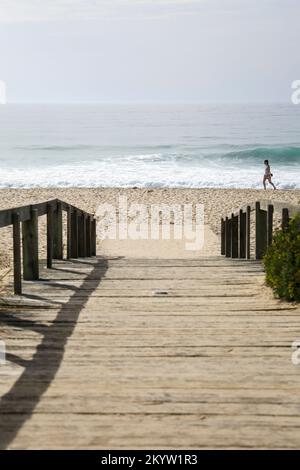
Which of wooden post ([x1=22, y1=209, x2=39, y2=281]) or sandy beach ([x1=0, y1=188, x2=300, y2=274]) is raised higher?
wooden post ([x1=22, y1=209, x2=39, y2=281])

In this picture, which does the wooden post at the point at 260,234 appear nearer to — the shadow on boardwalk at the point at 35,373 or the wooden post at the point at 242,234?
the wooden post at the point at 242,234

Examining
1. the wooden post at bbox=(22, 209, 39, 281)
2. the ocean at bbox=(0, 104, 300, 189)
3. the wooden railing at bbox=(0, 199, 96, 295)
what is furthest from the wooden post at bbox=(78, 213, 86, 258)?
the ocean at bbox=(0, 104, 300, 189)

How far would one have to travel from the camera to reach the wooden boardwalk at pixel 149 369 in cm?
330

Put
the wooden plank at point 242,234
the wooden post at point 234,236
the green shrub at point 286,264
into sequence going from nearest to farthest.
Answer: the green shrub at point 286,264 < the wooden plank at point 242,234 < the wooden post at point 234,236

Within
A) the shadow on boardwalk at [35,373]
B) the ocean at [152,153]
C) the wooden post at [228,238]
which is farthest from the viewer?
the ocean at [152,153]

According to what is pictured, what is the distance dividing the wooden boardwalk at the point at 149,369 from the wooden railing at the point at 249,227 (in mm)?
1425

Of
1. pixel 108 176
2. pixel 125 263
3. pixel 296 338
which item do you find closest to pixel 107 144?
pixel 108 176

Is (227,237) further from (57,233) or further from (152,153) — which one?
(152,153)

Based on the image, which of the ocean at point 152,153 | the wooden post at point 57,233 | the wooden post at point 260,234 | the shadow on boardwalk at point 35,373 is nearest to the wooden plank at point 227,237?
the wooden post at point 260,234

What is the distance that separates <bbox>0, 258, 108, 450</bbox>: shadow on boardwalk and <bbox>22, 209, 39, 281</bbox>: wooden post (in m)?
1.45

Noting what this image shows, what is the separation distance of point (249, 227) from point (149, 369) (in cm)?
685

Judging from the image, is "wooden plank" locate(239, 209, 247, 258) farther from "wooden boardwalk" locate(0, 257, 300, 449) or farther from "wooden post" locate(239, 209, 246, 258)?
"wooden boardwalk" locate(0, 257, 300, 449)

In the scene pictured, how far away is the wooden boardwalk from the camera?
3.30m
